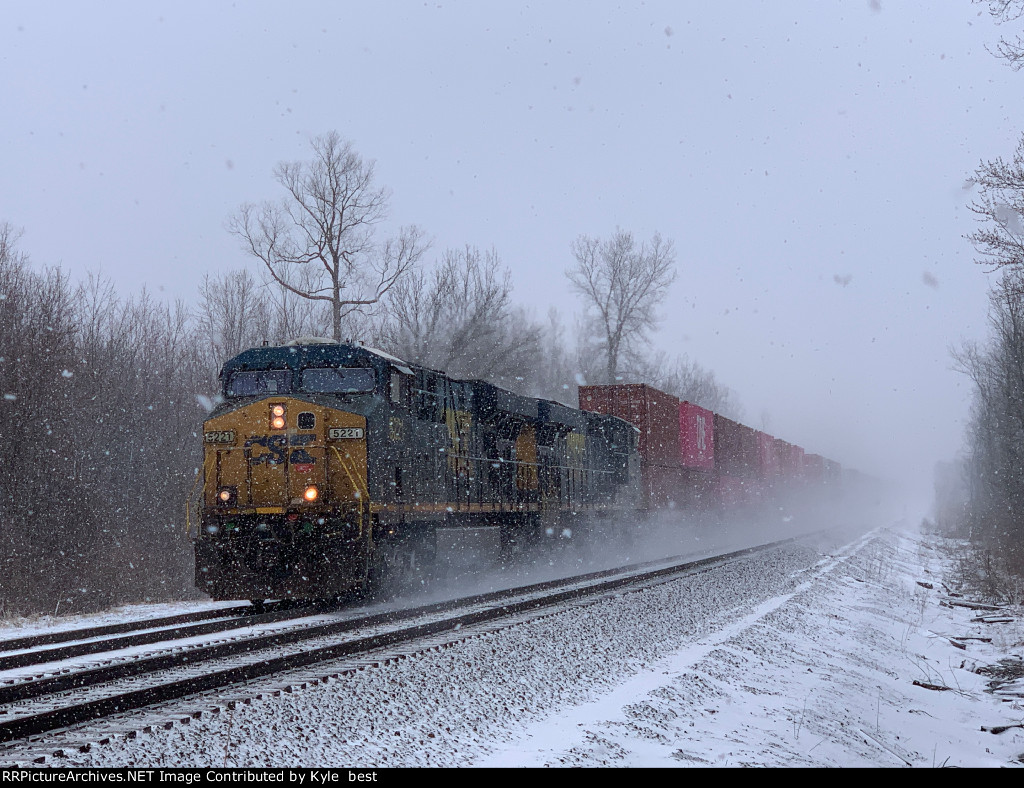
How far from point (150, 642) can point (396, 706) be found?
452 centimetres

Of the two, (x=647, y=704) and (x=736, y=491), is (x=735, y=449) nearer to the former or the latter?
(x=736, y=491)

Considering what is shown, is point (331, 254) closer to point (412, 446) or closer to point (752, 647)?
point (412, 446)

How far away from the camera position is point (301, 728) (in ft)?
17.9

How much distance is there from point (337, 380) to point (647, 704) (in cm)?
745

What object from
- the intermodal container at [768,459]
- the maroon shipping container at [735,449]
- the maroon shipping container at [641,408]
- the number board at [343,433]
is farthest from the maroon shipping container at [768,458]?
the number board at [343,433]

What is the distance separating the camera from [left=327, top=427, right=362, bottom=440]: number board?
39.9 ft

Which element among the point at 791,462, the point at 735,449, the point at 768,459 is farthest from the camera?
the point at 791,462

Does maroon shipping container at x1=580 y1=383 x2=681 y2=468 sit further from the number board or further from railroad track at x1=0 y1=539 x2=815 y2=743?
the number board

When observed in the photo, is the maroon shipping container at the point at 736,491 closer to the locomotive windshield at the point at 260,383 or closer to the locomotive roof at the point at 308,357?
the locomotive roof at the point at 308,357

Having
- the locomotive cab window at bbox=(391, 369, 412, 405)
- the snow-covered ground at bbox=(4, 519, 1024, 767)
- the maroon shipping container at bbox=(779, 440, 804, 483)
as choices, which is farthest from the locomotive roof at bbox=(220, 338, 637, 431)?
the maroon shipping container at bbox=(779, 440, 804, 483)

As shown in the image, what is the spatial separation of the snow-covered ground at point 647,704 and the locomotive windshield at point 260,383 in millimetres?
5122

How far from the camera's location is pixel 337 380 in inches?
505

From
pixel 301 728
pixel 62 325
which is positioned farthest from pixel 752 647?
pixel 62 325

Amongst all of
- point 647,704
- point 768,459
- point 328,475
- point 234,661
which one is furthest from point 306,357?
point 768,459
